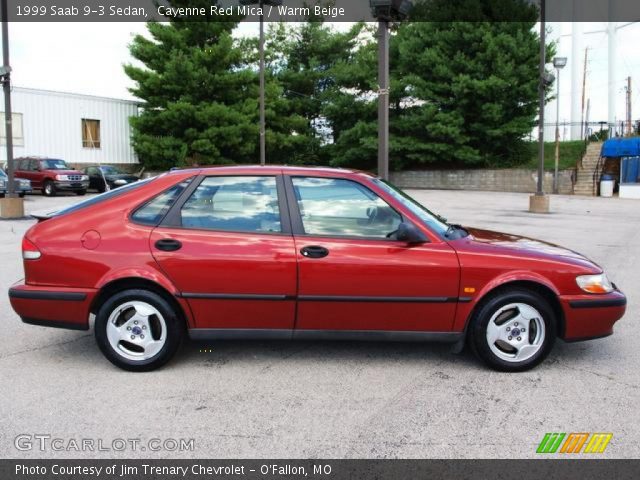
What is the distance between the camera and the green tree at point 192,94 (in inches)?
1310

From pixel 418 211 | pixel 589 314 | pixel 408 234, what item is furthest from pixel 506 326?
pixel 418 211

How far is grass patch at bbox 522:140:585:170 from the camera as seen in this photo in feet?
115

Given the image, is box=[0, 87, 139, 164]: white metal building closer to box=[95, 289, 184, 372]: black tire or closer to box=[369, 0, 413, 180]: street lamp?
box=[369, 0, 413, 180]: street lamp

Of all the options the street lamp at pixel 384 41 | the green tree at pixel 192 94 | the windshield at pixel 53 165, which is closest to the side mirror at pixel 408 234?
the street lamp at pixel 384 41

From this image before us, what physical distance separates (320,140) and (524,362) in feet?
129

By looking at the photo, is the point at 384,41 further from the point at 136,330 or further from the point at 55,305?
the point at 55,305

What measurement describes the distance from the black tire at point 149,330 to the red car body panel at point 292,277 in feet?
0.32

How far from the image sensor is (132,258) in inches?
175

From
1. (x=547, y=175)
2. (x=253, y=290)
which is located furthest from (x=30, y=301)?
(x=547, y=175)

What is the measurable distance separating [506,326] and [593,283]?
76 centimetres

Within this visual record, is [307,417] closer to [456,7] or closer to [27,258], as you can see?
[27,258]

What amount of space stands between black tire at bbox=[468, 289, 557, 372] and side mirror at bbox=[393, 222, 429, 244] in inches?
26.8

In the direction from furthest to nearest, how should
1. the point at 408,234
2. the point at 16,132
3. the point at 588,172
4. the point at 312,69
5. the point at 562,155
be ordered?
the point at 312,69 → the point at 562,155 → the point at 588,172 → the point at 16,132 → the point at 408,234

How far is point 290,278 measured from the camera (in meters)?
4.40
